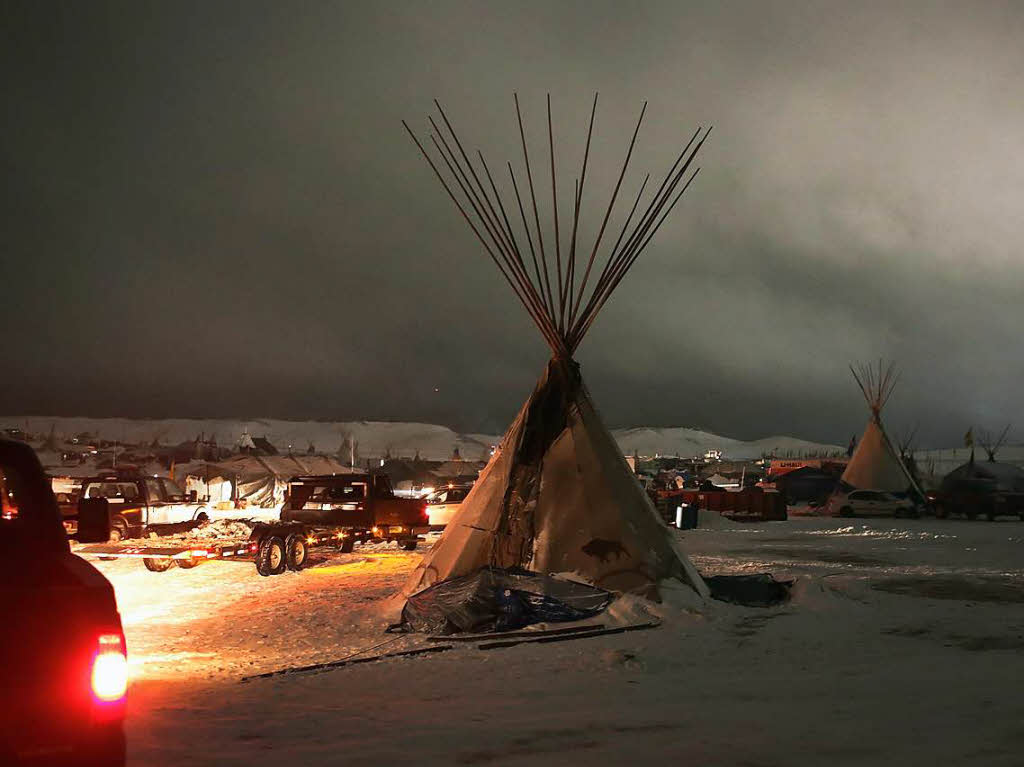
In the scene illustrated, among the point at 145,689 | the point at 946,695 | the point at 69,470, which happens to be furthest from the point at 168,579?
the point at 69,470

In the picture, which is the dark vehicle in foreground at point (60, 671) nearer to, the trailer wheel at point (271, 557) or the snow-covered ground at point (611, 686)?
the snow-covered ground at point (611, 686)

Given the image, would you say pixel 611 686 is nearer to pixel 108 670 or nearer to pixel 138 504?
pixel 108 670

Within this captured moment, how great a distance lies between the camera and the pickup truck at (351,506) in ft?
57.3

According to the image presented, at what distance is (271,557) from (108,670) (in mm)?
12846

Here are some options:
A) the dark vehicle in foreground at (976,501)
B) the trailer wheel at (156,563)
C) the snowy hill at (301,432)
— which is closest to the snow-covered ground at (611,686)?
the trailer wheel at (156,563)

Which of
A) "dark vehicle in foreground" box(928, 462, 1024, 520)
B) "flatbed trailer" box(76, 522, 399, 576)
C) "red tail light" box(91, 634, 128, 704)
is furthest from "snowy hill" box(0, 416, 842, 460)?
"red tail light" box(91, 634, 128, 704)

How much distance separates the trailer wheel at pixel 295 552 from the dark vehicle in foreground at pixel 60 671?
1286cm

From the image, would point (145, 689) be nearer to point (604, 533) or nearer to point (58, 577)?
point (58, 577)

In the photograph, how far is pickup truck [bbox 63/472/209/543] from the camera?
17953 mm

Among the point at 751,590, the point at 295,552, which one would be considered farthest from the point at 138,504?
the point at 751,590

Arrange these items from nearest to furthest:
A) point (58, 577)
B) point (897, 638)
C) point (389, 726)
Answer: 1. point (58, 577)
2. point (389, 726)
3. point (897, 638)

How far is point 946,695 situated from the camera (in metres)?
6.09

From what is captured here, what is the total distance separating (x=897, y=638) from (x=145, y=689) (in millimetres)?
6905

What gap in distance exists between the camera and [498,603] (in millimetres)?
8930
